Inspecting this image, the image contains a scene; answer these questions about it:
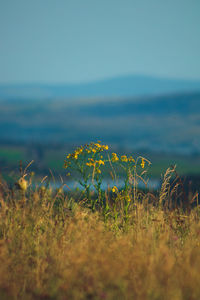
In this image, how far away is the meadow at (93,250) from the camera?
8.25 ft

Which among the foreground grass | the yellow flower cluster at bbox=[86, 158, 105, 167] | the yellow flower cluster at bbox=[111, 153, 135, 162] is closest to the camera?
the foreground grass

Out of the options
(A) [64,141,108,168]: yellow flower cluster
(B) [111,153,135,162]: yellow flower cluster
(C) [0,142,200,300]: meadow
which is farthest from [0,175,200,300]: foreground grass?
(B) [111,153,135,162]: yellow flower cluster

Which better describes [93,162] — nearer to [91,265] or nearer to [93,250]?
[93,250]

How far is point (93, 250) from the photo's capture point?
9.25ft

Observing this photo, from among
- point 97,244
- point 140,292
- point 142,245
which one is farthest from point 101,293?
point 142,245

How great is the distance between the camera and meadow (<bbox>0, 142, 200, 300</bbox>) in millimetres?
2514

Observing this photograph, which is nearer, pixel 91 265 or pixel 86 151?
pixel 91 265

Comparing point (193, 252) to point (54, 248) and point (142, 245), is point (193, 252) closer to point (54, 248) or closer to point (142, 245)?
point (142, 245)

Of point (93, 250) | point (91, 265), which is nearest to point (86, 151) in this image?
point (93, 250)

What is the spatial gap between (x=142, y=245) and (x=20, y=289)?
1.01 metres

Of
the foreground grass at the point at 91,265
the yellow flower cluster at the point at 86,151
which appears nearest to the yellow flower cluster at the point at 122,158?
the yellow flower cluster at the point at 86,151

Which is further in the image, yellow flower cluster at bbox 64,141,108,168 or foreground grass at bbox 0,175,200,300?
yellow flower cluster at bbox 64,141,108,168

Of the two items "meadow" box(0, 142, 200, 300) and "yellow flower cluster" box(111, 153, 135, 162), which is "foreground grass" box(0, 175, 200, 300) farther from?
"yellow flower cluster" box(111, 153, 135, 162)

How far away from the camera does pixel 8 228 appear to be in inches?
147
